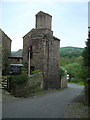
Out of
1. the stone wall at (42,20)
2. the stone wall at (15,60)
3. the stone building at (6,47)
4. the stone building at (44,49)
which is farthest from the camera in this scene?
the stone building at (6,47)

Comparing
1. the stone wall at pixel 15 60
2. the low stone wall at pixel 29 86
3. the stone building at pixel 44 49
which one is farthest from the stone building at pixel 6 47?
the low stone wall at pixel 29 86

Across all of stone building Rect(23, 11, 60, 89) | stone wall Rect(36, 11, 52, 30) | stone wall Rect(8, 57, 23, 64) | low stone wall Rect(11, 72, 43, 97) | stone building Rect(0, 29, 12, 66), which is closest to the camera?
low stone wall Rect(11, 72, 43, 97)

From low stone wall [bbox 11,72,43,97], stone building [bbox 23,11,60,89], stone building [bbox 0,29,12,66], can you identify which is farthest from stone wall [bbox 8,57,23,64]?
low stone wall [bbox 11,72,43,97]

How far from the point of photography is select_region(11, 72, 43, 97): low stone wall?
13411 millimetres

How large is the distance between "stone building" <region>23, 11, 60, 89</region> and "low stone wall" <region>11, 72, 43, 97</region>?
4.87 feet

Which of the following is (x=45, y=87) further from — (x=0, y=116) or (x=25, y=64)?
(x=0, y=116)

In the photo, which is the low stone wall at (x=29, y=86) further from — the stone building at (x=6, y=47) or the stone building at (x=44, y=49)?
the stone building at (x=6, y=47)

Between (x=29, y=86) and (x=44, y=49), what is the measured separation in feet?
20.0

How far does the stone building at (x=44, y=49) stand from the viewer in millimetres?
18891

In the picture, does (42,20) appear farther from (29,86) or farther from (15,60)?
(29,86)

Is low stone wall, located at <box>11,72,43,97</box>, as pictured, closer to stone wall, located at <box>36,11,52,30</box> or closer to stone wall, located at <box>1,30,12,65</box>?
stone wall, located at <box>36,11,52,30</box>

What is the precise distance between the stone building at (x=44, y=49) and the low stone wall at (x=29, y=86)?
4.87ft

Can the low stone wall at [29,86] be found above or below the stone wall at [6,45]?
below

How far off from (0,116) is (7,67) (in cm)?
1514
